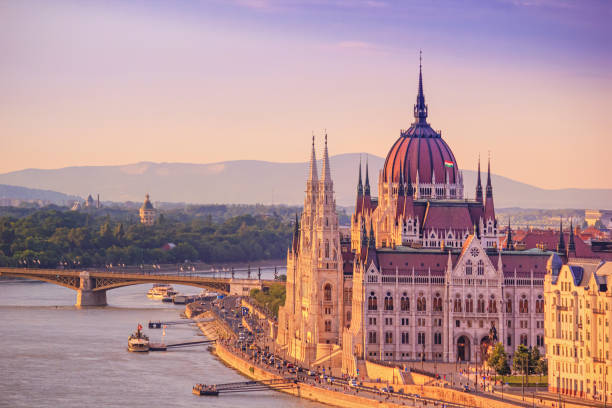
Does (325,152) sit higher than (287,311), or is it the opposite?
(325,152)

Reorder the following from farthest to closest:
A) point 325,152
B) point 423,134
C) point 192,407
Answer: point 423,134, point 325,152, point 192,407

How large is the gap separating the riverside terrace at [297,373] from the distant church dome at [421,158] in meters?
21.9

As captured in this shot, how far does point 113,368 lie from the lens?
433ft

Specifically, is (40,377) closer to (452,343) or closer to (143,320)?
(452,343)

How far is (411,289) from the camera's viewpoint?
12512 centimetres

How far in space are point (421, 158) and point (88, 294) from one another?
212 feet

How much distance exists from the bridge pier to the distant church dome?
5927cm

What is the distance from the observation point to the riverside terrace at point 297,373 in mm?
105312

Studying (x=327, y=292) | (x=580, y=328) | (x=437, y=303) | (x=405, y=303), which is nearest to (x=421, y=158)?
(x=327, y=292)

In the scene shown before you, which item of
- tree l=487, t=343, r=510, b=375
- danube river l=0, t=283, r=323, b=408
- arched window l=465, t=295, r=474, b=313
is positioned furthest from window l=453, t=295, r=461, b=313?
danube river l=0, t=283, r=323, b=408

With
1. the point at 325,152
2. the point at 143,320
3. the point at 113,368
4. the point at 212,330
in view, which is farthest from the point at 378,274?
the point at 143,320

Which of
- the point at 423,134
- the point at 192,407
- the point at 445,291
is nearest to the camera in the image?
the point at 192,407

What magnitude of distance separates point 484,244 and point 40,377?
4269 centimetres

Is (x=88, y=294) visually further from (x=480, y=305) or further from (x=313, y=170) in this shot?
(x=480, y=305)
